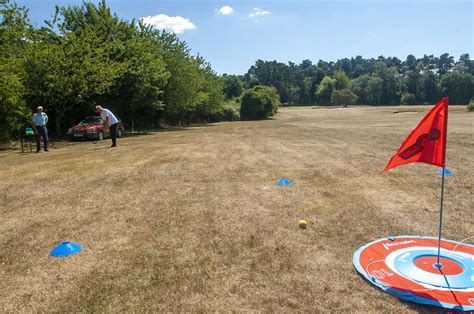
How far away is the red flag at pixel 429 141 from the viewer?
4105mm

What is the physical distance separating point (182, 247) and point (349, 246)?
8.18 ft

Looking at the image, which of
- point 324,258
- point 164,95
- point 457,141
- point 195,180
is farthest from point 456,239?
point 164,95

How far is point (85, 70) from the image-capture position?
2186cm

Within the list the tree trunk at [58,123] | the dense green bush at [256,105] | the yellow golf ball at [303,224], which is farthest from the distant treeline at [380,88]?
the yellow golf ball at [303,224]

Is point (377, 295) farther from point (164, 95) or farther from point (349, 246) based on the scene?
point (164, 95)

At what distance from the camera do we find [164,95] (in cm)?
3675

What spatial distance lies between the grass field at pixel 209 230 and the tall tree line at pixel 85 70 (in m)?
10.9

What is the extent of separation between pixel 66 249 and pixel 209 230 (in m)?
2.18

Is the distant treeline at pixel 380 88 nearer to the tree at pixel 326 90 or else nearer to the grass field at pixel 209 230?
the tree at pixel 326 90

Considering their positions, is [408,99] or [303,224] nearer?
[303,224]

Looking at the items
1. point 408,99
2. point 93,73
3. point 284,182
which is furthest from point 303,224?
point 408,99

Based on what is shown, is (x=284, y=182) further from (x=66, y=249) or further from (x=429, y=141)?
(x=66, y=249)

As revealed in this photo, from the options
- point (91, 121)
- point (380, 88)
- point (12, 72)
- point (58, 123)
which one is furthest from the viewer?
point (380, 88)

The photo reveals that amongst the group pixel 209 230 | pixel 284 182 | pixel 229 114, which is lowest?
pixel 209 230
